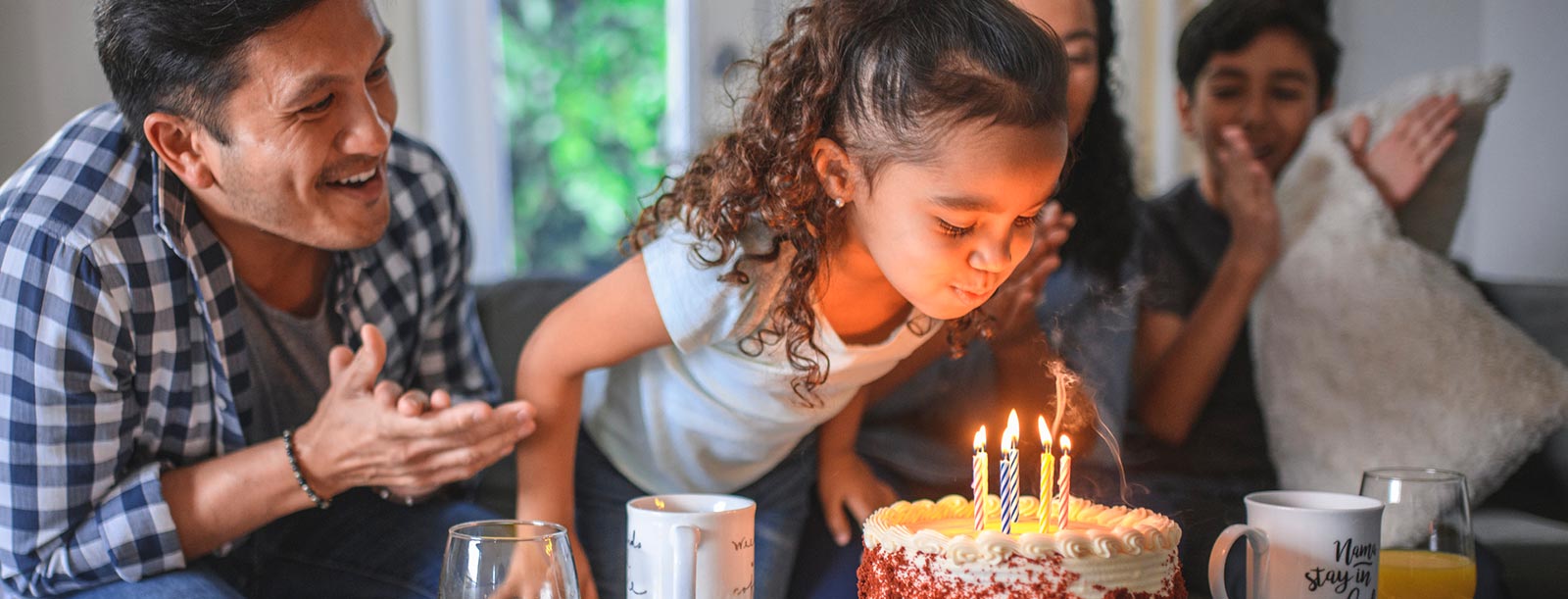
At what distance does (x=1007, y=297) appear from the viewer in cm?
144

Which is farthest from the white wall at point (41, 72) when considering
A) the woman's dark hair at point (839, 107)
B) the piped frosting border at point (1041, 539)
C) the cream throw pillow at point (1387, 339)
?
the cream throw pillow at point (1387, 339)

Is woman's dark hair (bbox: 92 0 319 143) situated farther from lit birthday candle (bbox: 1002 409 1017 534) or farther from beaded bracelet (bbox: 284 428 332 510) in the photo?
lit birthday candle (bbox: 1002 409 1017 534)

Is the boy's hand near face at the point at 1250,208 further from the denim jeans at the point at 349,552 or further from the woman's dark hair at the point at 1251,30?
the denim jeans at the point at 349,552

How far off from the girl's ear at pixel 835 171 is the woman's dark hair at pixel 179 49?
56 centimetres

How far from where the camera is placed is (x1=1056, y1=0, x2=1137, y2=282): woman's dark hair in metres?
1.70

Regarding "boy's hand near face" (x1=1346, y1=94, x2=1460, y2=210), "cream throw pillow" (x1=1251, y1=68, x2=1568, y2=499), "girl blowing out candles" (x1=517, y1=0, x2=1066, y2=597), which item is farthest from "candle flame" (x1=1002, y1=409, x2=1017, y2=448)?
"boy's hand near face" (x1=1346, y1=94, x2=1460, y2=210)

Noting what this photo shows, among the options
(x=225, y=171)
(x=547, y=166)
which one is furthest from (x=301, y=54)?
(x=547, y=166)

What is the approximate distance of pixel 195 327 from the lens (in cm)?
134

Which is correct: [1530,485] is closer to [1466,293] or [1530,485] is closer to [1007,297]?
[1466,293]

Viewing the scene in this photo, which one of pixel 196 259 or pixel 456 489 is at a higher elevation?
pixel 196 259

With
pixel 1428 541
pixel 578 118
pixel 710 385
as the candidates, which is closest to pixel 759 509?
pixel 710 385

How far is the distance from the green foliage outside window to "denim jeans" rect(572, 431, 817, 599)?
1748 millimetres

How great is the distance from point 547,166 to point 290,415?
1786 millimetres

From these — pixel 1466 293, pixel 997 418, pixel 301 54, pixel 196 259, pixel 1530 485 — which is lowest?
pixel 1530 485
